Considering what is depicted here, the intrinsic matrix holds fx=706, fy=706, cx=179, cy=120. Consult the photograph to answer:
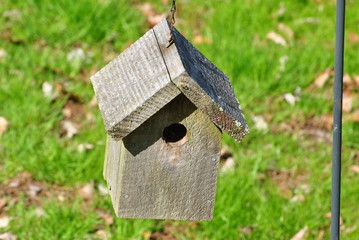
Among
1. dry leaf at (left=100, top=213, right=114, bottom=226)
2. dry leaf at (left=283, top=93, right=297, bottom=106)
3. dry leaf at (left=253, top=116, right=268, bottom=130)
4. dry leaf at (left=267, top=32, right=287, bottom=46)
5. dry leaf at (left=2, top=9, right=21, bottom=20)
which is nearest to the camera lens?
dry leaf at (left=100, top=213, right=114, bottom=226)

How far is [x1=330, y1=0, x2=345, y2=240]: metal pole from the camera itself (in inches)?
83.8

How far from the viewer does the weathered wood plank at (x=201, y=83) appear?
2.15 m

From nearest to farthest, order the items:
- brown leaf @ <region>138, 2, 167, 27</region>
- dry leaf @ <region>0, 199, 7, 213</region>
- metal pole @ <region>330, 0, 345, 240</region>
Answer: metal pole @ <region>330, 0, 345, 240</region> < dry leaf @ <region>0, 199, 7, 213</region> < brown leaf @ <region>138, 2, 167, 27</region>

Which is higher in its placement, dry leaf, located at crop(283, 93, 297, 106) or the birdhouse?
dry leaf, located at crop(283, 93, 297, 106)

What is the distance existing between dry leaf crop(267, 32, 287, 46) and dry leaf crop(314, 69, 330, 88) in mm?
404

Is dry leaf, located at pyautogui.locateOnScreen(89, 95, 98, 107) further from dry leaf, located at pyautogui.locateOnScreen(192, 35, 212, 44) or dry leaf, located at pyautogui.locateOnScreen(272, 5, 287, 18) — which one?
dry leaf, located at pyautogui.locateOnScreen(272, 5, 287, 18)

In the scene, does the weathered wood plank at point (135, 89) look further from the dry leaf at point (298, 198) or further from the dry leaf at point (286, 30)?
the dry leaf at point (286, 30)

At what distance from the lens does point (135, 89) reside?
2244 millimetres

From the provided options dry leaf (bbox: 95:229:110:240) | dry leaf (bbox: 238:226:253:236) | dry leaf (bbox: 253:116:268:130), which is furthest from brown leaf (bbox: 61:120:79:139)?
dry leaf (bbox: 238:226:253:236)

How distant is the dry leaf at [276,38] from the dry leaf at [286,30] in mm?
64

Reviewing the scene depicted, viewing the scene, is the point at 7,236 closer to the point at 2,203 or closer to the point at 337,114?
the point at 2,203

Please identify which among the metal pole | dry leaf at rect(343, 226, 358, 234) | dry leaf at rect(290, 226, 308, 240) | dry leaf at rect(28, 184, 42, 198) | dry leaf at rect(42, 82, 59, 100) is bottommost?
the metal pole

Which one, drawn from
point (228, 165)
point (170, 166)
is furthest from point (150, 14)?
point (170, 166)

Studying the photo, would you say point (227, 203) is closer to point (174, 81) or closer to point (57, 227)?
point (57, 227)
